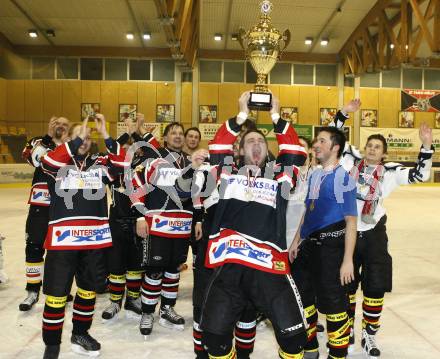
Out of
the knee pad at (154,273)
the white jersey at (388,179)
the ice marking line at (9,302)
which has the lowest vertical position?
the ice marking line at (9,302)

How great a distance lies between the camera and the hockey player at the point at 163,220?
4.00m

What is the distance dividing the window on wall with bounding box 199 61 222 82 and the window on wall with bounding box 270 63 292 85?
2539mm

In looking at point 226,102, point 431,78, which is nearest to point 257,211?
point 226,102

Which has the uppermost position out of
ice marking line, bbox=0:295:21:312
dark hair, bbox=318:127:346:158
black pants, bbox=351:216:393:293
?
dark hair, bbox=318:127:346:158

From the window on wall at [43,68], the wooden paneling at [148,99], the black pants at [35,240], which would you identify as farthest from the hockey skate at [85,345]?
the window on wall at [43,68]

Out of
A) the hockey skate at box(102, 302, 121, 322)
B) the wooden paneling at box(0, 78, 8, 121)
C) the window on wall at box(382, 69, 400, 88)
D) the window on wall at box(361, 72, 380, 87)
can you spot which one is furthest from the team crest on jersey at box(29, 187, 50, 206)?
the window on wall at box(382, 69, 400, 88)

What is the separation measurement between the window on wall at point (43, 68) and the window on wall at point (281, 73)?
413 inches

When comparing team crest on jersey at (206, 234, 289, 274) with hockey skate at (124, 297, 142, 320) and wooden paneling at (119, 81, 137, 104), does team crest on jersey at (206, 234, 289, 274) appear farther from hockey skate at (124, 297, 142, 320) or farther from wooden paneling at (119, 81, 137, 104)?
wooden paneling at (119, 81, 137, 104)

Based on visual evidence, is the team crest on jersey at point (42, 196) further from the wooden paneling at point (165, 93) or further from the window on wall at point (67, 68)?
the window on wall at point (67, 68)

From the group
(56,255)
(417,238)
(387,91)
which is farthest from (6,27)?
(56,255)

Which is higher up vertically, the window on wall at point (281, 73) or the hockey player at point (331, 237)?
the window on wall at point (281, 73)

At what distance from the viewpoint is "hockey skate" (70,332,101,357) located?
11.4 feet

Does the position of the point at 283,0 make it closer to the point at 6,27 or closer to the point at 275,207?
the point at 6,27

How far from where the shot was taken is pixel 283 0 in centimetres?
1717
